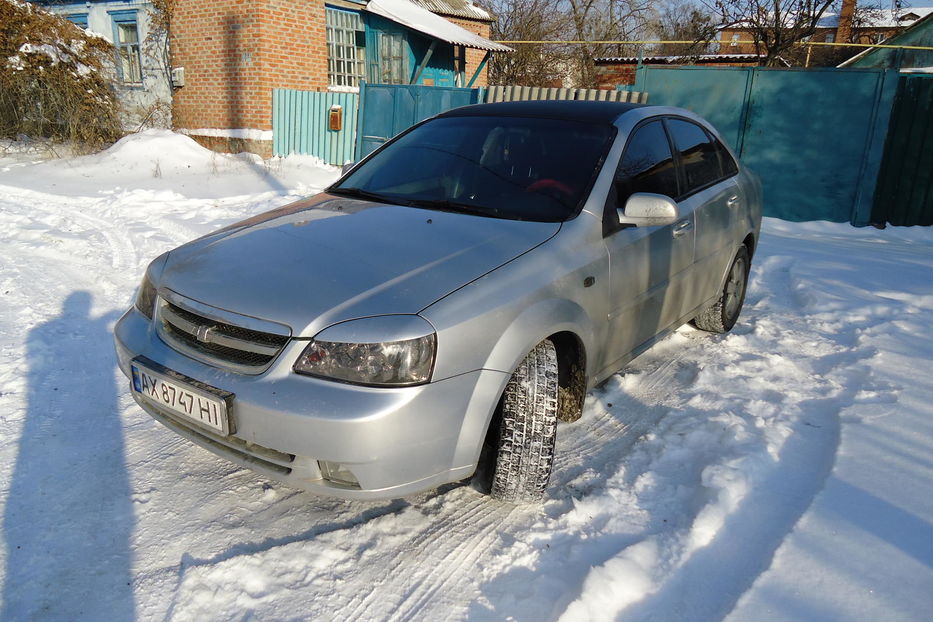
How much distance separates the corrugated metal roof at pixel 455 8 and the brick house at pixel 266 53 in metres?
2.93

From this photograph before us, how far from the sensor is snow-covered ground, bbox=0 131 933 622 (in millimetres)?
2191

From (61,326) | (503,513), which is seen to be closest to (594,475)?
(503,513)

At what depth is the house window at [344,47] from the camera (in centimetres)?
1402

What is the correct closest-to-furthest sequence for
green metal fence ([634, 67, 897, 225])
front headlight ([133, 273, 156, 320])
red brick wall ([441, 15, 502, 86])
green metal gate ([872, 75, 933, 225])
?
1. front headlight ([133, 273, 156, 320])
2. green metal gate ([872, 75, 933, 225])
3. green metal fence ([634, 67, 897, 225])
4. red brick wall ([441, 15, 502, 86])

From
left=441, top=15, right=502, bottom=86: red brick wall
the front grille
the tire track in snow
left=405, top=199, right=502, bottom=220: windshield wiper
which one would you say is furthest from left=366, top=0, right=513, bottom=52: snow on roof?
the tire track in snow

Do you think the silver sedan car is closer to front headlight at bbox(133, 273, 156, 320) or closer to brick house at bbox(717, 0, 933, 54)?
front headlight at bbox(133, 273, 156, 320)

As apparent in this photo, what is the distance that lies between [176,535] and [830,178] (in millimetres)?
9255

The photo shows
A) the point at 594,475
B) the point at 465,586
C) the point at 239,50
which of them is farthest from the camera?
the point at 239,50

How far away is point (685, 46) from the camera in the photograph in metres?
26.1

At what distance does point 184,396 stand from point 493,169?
1815mm

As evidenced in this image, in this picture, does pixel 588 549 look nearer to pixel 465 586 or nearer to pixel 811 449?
pixel 465 586

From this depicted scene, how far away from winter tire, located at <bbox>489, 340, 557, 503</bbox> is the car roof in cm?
147

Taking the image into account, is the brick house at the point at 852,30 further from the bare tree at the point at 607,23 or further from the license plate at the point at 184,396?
the license plate at the point at 184,396

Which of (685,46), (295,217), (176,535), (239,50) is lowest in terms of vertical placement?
(176,535)
